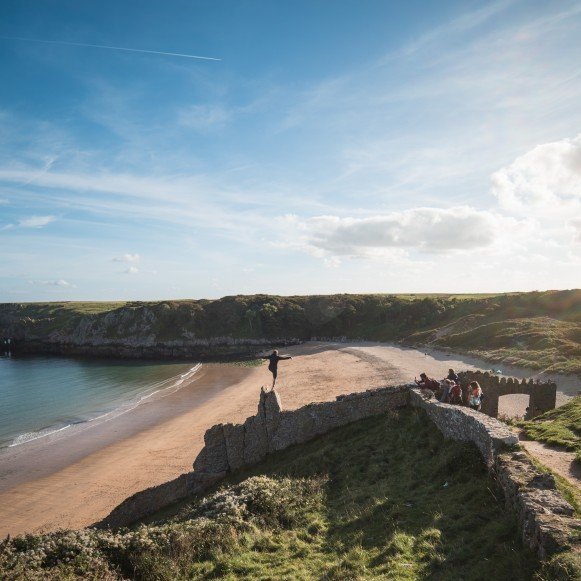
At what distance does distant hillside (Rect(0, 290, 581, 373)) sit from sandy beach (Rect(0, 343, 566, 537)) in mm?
20751

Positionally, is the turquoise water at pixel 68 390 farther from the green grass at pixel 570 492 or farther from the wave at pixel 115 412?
the green grass at pixel 570 492

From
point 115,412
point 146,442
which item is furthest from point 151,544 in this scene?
point 115,412

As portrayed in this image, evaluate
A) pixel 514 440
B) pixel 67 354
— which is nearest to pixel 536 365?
pixel 514 440

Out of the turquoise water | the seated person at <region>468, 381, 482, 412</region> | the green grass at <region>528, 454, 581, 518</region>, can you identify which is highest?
the seated person at <region>468, 381, 482, 412</region>

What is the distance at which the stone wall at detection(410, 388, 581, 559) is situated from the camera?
22.6 ft

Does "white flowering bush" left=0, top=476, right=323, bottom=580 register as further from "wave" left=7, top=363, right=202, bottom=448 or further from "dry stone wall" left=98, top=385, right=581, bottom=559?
"wave" left=7, top=363, right=202, bottom=448

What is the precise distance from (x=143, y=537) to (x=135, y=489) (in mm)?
14916

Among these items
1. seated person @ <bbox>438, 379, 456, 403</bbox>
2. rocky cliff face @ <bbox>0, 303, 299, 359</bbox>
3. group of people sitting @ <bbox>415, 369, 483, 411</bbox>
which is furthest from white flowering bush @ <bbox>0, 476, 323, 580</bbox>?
rocky cliff face @ <bbox>0, 303, 299, 359</bbox>

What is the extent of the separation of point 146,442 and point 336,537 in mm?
25273

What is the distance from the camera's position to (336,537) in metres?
9.84

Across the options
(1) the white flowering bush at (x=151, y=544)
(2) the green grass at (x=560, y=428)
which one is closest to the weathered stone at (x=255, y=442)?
(1) the white flowering bush at (x=151, y=544)

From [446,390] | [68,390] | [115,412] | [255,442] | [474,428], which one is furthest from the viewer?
[68,390]

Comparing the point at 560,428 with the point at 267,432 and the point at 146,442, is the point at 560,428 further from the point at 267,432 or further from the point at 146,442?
the point at 146,442

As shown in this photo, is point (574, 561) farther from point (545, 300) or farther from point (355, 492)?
point (545, 300)
